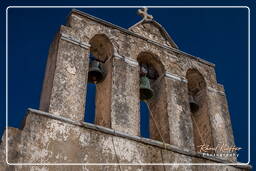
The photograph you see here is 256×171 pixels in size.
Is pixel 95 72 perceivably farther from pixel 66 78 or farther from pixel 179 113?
pixel 179 113

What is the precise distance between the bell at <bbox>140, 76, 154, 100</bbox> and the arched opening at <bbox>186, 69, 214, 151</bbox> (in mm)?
1043

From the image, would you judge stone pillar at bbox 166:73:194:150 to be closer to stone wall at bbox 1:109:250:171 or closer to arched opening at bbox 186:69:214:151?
stone wall at bbox 1:109:250:171

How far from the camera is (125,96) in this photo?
764 centimetres

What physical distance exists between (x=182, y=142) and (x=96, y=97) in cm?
171

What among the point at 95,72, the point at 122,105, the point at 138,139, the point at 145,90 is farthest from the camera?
the point at 145,90

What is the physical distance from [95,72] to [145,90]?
998 millimetres

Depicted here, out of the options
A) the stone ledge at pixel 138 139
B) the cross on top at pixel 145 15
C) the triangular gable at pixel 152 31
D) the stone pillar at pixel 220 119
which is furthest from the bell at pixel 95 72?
the stone pillar at pixel 220 119

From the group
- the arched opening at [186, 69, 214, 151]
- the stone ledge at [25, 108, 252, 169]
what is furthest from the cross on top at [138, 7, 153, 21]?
the stone ledge at [25, 108, 252, 169]

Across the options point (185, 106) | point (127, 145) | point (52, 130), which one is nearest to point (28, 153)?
point (52, 130)

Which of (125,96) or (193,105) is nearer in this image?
(125,96)

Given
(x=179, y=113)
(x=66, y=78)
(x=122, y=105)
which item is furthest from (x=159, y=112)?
(x=66, y=78)

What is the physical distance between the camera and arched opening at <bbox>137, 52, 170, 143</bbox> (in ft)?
26.0

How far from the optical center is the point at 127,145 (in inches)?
273

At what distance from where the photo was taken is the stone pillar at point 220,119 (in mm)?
8367
